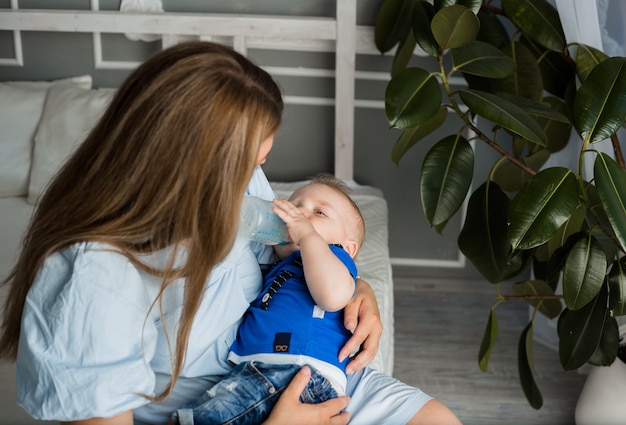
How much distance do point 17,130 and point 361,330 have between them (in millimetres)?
1682

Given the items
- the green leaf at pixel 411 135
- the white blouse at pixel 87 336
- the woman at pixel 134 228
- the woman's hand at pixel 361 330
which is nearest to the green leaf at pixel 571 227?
the green leaf at pixel 411 135

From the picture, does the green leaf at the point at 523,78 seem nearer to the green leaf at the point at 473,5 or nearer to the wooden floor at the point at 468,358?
the green leaf at the point at 473,5

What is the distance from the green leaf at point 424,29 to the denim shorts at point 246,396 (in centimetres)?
93

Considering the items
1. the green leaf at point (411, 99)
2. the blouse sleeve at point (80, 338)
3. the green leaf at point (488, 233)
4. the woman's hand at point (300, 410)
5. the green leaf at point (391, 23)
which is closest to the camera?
the blouse sleeve at point (80, 338)

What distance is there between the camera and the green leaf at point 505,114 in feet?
5.17

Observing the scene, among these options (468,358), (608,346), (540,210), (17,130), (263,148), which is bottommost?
(468,358)

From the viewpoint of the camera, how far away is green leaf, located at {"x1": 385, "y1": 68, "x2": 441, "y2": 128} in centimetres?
163

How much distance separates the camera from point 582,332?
1800 mm

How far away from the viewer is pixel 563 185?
154 centimetres

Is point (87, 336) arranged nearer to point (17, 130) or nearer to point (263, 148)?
point (263, 148)

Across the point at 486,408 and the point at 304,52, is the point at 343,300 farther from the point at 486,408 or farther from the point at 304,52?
the point at 304,52

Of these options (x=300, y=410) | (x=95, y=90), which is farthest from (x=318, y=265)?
(x=95, y=90)

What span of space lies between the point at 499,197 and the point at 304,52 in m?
1.08

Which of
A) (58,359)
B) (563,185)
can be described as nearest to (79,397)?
(58,359)
